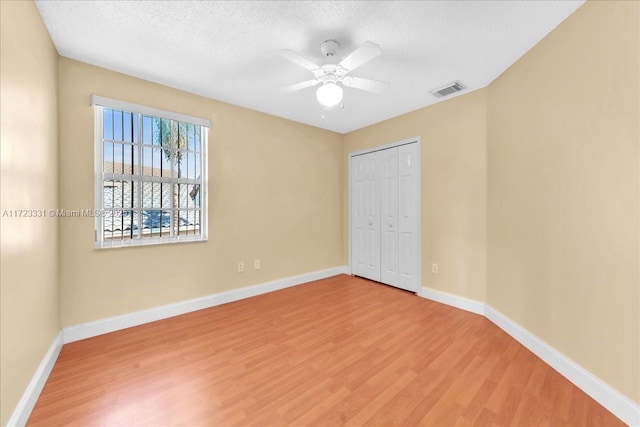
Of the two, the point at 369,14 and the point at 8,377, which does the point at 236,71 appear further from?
the point at 8,377

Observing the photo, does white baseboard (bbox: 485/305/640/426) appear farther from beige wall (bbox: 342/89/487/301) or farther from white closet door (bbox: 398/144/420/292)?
white closet door (bbox: 398/144/420/292)

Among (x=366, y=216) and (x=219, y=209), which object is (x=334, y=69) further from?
(x=366, y=216)

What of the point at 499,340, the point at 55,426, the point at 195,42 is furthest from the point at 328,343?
the point at 195,42

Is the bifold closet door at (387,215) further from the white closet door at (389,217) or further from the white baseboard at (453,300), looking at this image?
the white baseboard at (453,300)

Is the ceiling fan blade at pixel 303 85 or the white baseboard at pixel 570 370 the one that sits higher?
the ceiling fan blade at pixel 303 85

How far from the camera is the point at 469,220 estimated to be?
3.04 m

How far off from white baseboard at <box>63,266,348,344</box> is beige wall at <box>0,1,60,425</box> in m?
0.34

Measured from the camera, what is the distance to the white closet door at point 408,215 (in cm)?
357

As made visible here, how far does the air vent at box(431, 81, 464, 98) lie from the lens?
282 cm

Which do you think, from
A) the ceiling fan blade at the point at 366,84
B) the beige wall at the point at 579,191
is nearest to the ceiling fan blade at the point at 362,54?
the ceiling fan blade at the point at 366,84

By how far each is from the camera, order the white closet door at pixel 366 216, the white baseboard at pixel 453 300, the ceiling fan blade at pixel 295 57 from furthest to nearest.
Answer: the white closet door at pixel 366 216
the white baseboard at pixel 453 300
the ceiling fan blade at pixel 295 57

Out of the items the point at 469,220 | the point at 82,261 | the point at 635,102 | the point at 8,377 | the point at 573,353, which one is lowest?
the point at 573,353

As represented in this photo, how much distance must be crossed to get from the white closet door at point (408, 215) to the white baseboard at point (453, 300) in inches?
6.2

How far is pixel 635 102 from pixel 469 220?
174 cm
